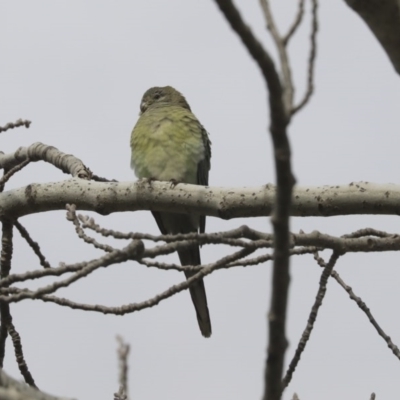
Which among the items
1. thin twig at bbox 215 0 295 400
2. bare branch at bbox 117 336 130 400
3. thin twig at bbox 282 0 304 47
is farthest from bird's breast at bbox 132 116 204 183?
thin twig at bbox 215 0 295 400

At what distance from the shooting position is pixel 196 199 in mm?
3621

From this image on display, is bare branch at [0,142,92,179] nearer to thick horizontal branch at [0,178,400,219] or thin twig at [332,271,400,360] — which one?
thick horizontal branch at [0,178,400,219]

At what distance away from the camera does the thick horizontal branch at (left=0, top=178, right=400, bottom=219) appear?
3.35m

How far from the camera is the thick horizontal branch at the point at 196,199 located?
335cm

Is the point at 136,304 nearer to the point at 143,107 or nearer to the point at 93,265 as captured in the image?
the point at 93,265

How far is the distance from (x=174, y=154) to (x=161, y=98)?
150 cm

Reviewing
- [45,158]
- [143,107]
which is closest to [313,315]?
[45,158]

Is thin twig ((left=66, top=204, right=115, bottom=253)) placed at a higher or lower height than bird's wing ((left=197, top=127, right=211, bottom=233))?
lower

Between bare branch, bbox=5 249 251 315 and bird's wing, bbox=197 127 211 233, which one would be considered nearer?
bare branch, bbox=5 249 251 315

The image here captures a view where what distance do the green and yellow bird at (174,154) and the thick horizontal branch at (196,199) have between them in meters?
2.29

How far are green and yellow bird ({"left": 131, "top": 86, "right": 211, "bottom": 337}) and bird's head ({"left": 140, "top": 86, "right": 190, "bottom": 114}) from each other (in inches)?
22.9

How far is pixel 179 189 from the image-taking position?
3723 mm

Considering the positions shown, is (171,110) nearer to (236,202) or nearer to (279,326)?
(236,202)

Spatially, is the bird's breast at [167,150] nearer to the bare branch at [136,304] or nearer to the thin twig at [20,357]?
the thin twig at [20,357]
